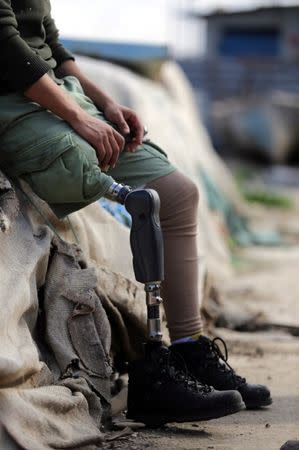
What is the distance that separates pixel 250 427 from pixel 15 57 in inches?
60.1

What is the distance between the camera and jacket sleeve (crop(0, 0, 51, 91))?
3.35 metres

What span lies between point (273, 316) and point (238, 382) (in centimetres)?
236

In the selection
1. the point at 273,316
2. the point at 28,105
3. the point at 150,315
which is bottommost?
the point at 273,316

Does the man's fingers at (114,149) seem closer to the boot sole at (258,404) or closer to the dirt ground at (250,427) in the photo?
the dirt ground at (250,427)

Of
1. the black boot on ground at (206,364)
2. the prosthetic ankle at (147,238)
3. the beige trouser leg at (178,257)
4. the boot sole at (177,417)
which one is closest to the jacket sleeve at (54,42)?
the beige trouser leg at (178,257)

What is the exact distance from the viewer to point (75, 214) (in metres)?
4.06

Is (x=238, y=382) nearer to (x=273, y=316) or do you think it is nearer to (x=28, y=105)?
(x=28, y=105)

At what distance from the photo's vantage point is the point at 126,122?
385cm

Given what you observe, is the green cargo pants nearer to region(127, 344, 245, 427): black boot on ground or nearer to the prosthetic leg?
the prosthetic leg

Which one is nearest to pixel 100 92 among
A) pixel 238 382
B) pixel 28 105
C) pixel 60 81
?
pixel 60 81


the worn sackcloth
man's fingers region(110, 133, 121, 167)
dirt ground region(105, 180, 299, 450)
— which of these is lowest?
dirt ground region(105, 180, 299, 450)

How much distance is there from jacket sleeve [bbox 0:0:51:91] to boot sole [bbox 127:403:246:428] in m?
1.20

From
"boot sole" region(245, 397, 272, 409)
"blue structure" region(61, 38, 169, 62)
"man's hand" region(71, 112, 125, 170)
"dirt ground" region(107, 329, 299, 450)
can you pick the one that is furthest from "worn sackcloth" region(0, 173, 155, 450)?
"blue structure" region(61, 38, 169, 62)

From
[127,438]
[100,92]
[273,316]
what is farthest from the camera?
[273,316]
